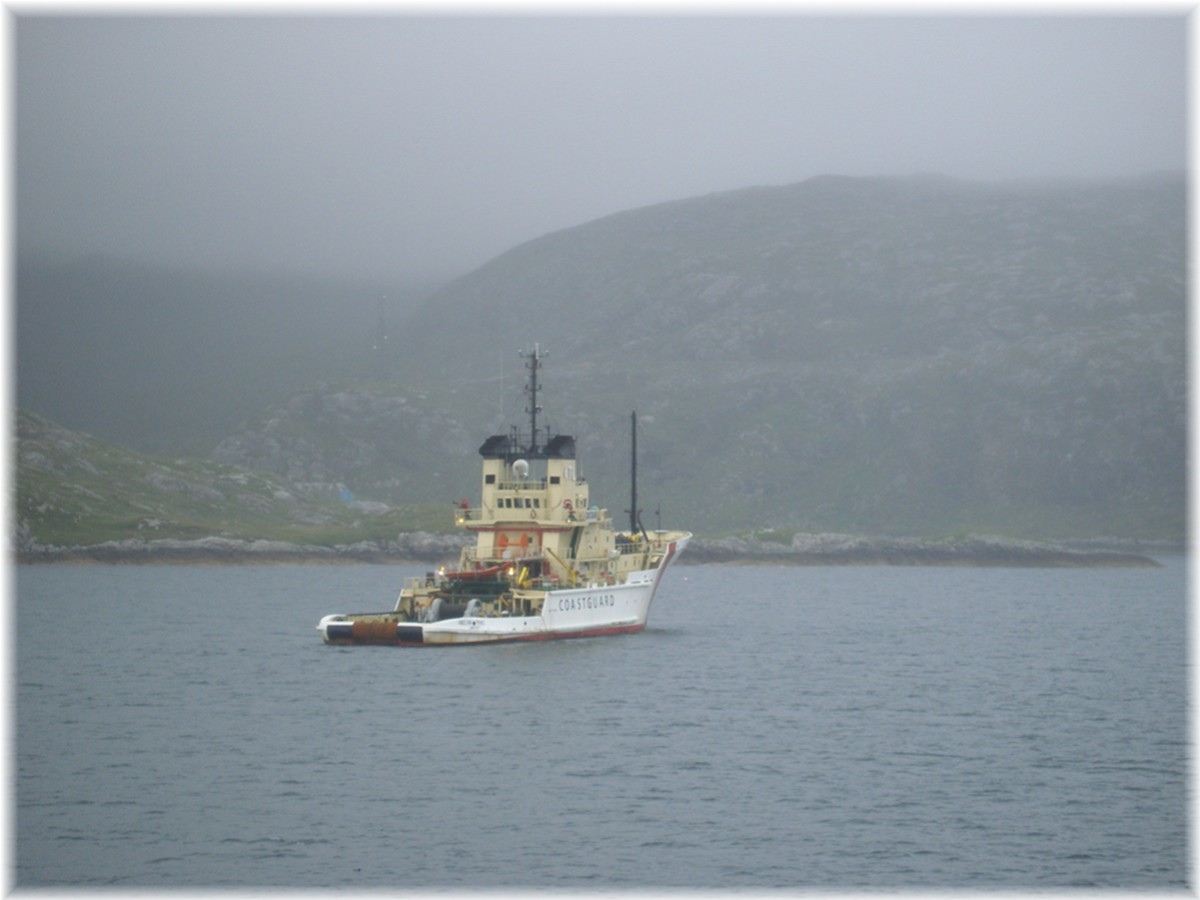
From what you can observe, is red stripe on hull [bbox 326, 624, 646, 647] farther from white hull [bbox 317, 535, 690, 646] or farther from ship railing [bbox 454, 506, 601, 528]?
ship railing [bbox 454, 506, 601, 528]

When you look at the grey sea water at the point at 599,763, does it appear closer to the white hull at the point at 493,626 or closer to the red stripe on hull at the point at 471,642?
the red stripe on hull at the point at 471,642

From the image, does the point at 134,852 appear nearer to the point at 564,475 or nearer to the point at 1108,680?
the point at 564,475

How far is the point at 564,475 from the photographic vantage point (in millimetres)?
89062

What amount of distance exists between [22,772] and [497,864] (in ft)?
65.8

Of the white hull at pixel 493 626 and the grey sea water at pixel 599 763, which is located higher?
the white hull at pixel 493 626

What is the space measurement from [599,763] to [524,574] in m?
29.9

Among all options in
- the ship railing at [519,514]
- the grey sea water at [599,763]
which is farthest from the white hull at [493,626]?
the ship railing at [519,514]

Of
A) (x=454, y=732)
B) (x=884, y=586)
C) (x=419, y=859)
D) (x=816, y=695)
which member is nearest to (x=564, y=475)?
(x=816, y=695)

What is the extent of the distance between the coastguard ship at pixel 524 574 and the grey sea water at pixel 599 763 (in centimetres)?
184

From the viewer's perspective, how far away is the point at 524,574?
84.0m

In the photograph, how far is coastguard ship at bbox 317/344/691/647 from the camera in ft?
270

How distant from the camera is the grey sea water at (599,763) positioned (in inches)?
1633

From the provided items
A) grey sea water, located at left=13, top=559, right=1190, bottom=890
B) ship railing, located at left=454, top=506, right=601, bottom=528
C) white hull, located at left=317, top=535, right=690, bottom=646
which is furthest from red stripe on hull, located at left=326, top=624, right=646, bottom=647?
ship railing, located at left=454, top=506, right=601, bottom=528

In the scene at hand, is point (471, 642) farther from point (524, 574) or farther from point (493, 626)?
point (524, 574)
